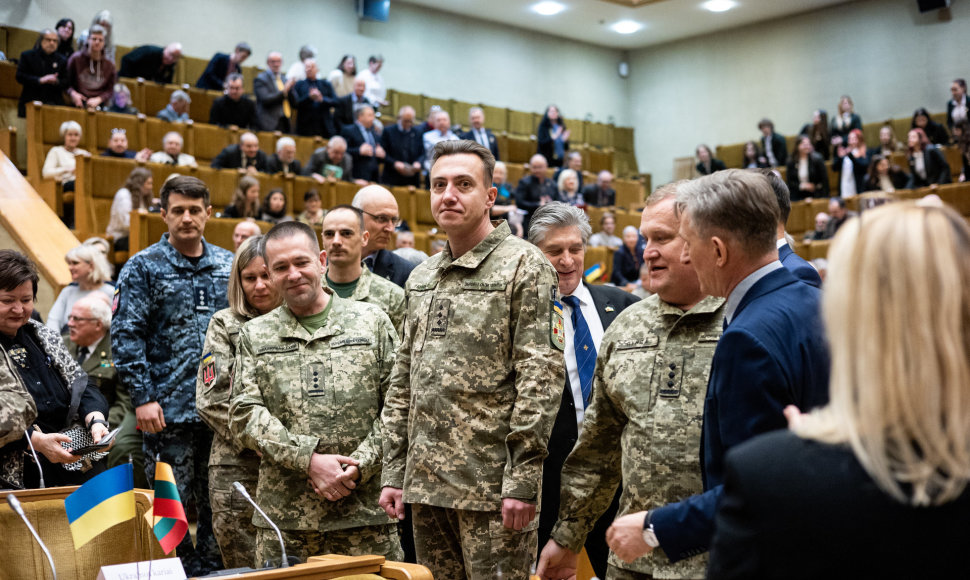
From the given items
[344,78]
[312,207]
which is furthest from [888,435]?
[344,78]

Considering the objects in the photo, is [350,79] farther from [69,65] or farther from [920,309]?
[920,309]

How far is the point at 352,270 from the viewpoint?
3.35 metres

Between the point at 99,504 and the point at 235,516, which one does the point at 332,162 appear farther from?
the point at 99,504

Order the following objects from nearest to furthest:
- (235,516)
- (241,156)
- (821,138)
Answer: (235,516), (241,156), (821,138)

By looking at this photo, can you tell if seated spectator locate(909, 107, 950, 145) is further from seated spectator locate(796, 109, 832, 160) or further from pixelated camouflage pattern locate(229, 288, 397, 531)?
pixelated camouflage pattern locate(229, 288, 397, 531)

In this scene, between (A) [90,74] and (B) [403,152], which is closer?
(A) [90,74]

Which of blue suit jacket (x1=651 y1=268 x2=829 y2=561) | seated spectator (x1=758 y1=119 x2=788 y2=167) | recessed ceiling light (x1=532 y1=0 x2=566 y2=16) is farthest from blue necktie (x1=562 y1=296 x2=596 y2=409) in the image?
recessed ceiling light (x1=532 y1=0 x2=566 y2=16)

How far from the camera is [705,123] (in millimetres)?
15914

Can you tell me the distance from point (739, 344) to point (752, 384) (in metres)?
0.07

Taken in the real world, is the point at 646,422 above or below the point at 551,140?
below

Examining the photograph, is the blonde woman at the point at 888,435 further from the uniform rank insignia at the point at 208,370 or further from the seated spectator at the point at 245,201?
the seated spectator at the point at 245,201

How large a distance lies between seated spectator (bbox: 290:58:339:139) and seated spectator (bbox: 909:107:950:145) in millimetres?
7408

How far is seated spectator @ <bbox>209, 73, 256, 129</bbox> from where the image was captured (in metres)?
9.58

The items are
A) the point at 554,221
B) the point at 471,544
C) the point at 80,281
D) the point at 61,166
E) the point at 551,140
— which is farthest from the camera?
the point at 551,140
